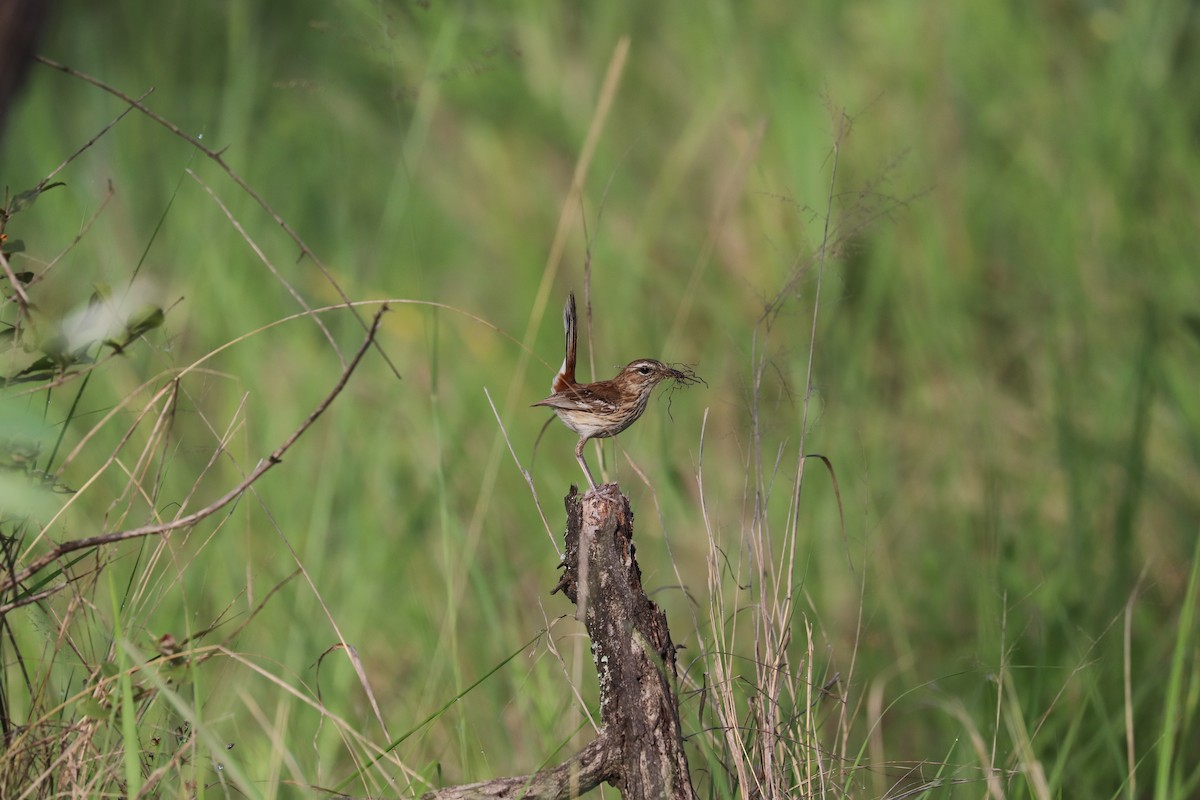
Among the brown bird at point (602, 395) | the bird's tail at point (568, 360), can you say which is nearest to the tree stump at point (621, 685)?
the brown bird at point (602, 395)

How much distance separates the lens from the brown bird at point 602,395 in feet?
7.79

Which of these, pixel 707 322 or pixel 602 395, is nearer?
pixel 602 395

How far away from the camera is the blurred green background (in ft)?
12.5

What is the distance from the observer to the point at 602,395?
2.38m

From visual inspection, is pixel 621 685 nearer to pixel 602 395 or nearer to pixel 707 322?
pixel 602 395

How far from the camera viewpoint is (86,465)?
463 centimetres

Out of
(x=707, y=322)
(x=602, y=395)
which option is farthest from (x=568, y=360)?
(x=707, y=322)

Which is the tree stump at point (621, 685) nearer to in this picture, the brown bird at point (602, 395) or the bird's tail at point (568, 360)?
the brown bird at point (602, 395)

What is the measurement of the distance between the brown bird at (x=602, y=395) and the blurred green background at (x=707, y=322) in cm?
107

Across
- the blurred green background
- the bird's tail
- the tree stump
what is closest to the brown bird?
the bird's tail

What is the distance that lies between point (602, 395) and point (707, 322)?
9.38 ft

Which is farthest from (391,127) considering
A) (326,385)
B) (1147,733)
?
(1147,733)

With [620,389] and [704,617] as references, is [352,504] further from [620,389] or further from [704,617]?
[620,389]

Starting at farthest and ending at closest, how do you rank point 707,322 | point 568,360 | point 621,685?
point 707,322 < point 568,360 < point 621,685
